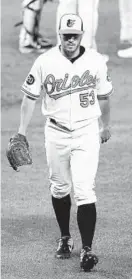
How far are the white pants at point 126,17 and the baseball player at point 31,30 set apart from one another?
105 centimetres

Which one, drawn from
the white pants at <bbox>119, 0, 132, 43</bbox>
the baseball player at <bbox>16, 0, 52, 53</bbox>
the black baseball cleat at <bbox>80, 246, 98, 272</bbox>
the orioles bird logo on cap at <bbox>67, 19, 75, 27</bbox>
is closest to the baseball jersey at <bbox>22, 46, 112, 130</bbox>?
the orioles bird logo on cap at <bbox>67, 19, 75, 27</bbox>

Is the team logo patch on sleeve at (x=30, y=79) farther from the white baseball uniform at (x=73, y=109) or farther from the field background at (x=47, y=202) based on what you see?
the field background at (x=47, y=202)

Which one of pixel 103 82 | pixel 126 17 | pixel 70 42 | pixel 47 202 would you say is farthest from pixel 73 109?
pixel 126 17

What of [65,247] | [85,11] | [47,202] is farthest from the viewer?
[85,11]

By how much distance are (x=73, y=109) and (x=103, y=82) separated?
307 millimetres

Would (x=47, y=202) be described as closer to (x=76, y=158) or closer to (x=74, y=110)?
(x=76, y=158)

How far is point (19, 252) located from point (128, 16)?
6779 millimetres

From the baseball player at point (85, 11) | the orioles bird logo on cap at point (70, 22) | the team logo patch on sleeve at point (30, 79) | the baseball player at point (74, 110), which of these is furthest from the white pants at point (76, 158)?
the baseball player at point (85, 11)

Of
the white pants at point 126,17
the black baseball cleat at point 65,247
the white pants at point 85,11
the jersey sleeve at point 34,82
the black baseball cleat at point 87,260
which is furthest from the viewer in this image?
the white pants at point 126,17

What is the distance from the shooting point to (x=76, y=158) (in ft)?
22.6

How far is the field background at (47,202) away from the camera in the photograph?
22.7 ft

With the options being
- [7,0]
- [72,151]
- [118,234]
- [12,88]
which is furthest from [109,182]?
[7,0]

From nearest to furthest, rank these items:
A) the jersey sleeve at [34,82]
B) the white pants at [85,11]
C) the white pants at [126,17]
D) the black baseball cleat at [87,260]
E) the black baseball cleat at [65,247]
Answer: the black baseball cleat at [87,260], the jersey sleeve at [34,82], the black baseball cleat at [65,247], the white pants at [85,11], the white pants at [126,17]

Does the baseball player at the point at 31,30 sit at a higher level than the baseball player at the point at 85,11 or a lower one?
lower
